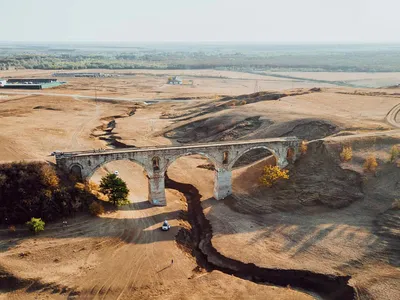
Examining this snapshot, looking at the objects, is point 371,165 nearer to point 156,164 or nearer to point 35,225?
point 156,164

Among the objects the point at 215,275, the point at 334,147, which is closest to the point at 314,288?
the point at 215,275

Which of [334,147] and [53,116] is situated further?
[53,116]

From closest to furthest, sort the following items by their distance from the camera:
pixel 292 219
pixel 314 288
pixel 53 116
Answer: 1. pixel 314 288
2. pixel 292 219
3. pixel 53 116

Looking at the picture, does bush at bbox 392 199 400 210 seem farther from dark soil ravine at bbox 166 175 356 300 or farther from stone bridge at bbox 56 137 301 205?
stone bridge at bbox 56 137 301 205

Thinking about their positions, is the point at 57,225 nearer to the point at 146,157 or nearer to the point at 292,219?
→ the point at 146,157

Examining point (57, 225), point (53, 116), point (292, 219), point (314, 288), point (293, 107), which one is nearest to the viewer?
point (314, 288)

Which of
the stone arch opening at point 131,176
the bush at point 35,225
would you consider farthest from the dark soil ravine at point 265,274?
the bush at point 35,225

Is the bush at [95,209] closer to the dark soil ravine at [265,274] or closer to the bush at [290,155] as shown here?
the dark soil ravine at [265,274]

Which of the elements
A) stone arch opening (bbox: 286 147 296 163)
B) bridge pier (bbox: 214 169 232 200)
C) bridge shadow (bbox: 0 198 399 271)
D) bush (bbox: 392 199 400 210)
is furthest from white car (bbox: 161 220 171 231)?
bush (bbox: 392 199 400 210)
